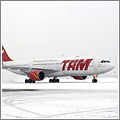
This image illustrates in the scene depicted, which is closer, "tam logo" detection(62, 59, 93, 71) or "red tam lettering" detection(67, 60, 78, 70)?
"tam logo" detection(62, 59, 93, 71)

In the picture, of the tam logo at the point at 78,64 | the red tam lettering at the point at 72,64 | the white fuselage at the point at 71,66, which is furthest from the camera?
the red tam lettering at the point at 72,64

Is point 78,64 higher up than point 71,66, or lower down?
higher up

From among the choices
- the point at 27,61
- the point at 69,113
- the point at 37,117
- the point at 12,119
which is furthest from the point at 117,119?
the point at 27,61

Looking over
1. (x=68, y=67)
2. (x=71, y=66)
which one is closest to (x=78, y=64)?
(x=71, y=66)

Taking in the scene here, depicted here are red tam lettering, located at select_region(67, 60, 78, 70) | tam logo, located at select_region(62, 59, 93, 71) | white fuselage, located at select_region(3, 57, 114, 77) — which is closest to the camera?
white fuselage, located at select_region(3, 57, 114, 77)

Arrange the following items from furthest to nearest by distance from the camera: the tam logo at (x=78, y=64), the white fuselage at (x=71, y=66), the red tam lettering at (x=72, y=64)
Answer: the red tam lettering at (x=72, y=64), the tam logo at (x=78, y=64), the white fuselage at (x=71, y=66)

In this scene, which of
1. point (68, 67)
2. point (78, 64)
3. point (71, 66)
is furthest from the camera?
point (68, 67)

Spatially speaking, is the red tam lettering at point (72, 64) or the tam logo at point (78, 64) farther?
the red tam lettering at point (72, 64)

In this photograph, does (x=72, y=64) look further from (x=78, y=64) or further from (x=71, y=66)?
(x=78, y=64)

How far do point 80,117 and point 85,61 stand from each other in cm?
2837

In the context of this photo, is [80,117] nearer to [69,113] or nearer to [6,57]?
[69,113]

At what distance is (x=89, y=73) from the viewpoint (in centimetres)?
3591

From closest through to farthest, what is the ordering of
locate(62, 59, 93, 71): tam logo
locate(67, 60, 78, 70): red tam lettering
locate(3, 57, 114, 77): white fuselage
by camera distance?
locate(3, 57, 114, 77): white fuselage < locate(62, 59, 93, 71): tam logo < locate(67, 60, 78, 70): red tam lettering

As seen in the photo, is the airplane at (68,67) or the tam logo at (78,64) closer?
the airplane at (68,67)
